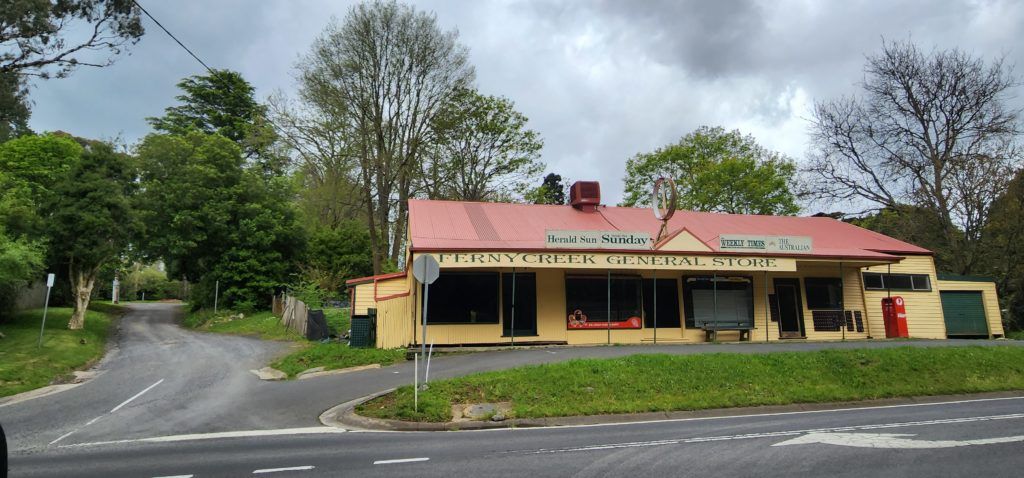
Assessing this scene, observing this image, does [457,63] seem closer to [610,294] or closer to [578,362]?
[610,294]

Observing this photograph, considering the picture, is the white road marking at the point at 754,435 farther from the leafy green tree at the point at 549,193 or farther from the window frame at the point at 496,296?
the leafy green tree at the point at 549,193

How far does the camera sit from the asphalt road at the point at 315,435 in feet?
22.0

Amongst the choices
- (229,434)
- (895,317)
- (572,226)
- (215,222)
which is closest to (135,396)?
(229,434)

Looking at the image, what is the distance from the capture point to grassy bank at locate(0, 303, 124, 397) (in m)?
14.4

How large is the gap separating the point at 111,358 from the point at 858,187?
37.0m

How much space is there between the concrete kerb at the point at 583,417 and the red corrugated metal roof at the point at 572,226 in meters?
7.10

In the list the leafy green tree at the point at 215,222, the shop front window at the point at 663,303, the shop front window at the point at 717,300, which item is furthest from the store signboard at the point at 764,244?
the leafy green tree at the point at 215,222

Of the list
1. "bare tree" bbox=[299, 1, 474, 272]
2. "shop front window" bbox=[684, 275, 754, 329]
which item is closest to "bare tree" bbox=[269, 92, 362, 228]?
"bare tree" bbox=[299, 1, 474, 272]

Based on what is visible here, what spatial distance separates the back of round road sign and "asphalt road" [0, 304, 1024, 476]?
3085 mm

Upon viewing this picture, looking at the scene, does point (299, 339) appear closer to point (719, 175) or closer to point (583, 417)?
point (583, 417)

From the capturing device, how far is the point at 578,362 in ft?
43.1

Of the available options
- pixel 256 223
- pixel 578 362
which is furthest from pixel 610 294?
pixel 256 223

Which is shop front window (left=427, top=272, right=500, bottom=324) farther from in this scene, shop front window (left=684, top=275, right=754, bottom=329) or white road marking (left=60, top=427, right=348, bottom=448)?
white road marking (left=60, top=427, right=348, bottom=448)

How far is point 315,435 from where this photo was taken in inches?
353
